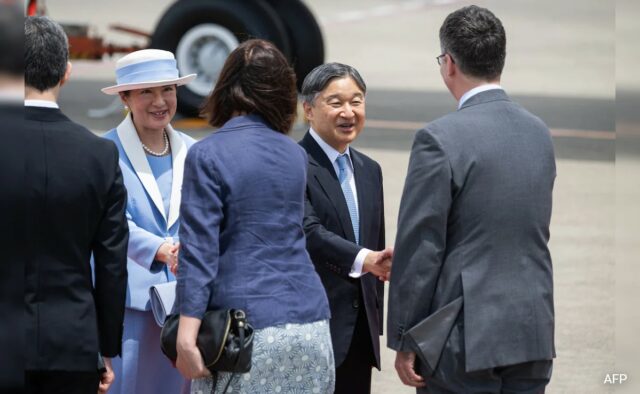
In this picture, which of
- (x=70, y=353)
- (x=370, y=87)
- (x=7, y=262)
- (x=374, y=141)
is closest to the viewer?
(x=7, y=262)

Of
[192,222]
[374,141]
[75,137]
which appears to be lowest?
[374,141]

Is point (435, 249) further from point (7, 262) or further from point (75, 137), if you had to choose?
point (7, 262)

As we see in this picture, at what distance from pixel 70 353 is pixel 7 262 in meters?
1.60

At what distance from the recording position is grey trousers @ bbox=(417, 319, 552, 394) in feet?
10.4

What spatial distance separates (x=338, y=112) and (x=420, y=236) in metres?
0.89

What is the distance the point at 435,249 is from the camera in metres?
3.17

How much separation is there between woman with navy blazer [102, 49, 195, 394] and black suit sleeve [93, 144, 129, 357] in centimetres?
48

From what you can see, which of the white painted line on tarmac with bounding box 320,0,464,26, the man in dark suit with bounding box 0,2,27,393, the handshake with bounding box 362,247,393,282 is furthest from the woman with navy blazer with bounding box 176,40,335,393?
the white painted line on tarmac with bounding box 320,0,464,26

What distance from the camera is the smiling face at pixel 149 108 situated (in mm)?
4004

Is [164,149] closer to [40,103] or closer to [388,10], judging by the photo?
[40,103]

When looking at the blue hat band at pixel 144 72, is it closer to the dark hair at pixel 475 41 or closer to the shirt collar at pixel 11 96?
the dark hair at pixel 475 41

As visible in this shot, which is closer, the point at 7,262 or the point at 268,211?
the point at 7,262

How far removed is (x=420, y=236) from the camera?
3.18m

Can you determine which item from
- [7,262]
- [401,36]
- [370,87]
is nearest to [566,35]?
[401,36]
